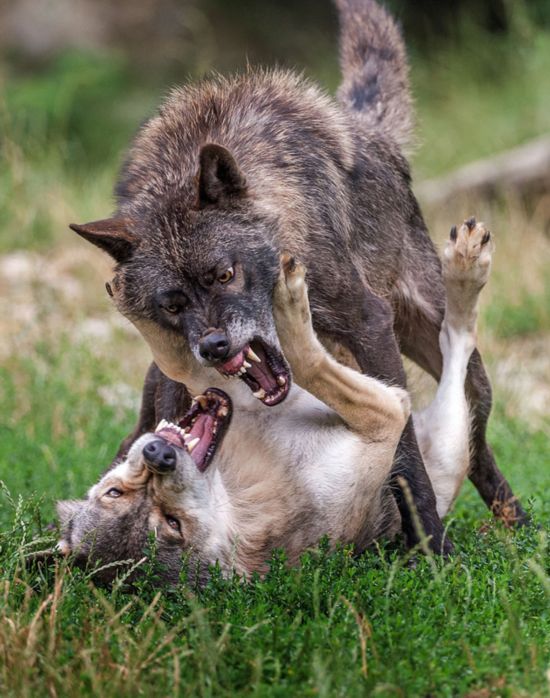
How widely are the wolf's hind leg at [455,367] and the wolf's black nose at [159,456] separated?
160cm

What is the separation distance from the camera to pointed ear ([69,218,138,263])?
15.7 feet

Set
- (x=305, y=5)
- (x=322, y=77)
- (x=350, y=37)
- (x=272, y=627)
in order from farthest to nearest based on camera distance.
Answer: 1. (x=305, y=5)
2. (x=322, y=77)
3. (x=350, y=37)
4. (x=272, y=627)

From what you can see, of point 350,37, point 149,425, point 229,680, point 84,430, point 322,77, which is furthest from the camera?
point 322,77

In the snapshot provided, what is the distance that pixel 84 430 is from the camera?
25.0 feet

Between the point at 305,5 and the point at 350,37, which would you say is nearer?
the point at 350,37

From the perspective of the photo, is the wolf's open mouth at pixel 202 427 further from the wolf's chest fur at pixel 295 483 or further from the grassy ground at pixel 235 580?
the grassy ground at pixel 235 580

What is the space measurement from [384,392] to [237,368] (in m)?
0.69

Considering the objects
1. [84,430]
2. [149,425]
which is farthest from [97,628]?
[84,430]

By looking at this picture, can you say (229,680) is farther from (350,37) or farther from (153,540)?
(350,37)

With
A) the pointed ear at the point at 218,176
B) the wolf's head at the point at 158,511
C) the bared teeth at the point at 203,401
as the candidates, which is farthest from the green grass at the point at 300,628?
the pointed ear at the point at 218,176

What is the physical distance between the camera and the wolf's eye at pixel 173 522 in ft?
15.3

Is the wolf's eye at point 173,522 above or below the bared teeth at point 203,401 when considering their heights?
below

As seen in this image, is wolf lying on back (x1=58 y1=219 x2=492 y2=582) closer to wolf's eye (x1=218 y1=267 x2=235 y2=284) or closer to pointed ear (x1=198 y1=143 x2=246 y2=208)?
wolf's eye (x1=218 y1=267 x2=235 y2=284)

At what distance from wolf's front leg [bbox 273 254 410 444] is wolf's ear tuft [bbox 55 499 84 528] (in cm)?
119
